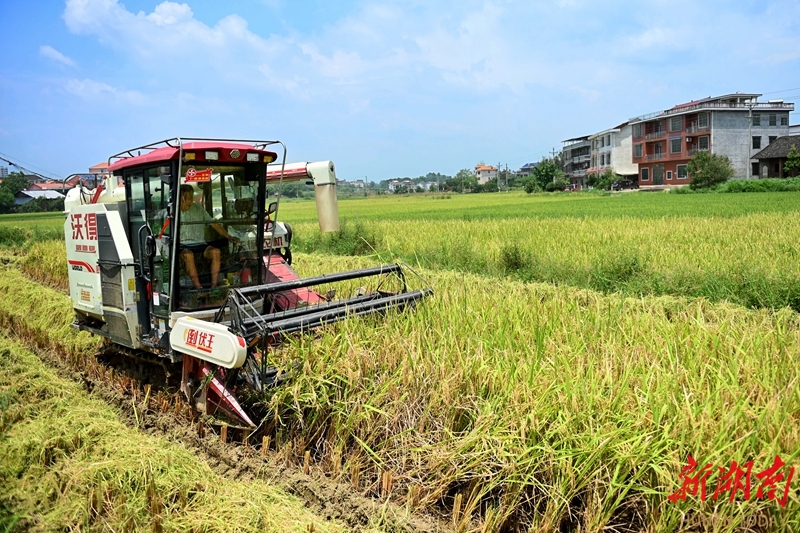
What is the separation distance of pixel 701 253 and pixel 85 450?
29.8ft

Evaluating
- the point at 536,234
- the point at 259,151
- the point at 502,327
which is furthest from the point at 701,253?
the point at 259,151

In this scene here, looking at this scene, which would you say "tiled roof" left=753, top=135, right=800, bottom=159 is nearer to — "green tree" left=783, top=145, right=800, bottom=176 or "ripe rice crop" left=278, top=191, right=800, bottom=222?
"green tree" left=783, top=145, right=800, bottom=176

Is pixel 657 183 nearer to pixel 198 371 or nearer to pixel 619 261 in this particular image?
pixel 619 261

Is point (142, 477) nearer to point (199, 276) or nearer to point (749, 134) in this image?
point (199, 276)

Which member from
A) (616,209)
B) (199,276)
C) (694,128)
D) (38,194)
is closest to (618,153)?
(694,128)

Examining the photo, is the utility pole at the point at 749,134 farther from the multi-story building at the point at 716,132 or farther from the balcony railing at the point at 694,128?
the balcony railing at the point at 694,128

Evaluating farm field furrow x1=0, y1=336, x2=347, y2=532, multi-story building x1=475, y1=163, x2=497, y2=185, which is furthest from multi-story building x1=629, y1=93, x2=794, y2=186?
multi-story building x1=475, y1=163, x2=497, y2=185

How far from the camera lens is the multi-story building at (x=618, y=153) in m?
63.4

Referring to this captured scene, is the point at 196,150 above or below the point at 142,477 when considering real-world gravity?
above

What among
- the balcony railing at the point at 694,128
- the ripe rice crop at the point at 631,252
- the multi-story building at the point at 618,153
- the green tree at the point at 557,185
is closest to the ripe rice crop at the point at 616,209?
the ripe rice crop at the point at 631,252

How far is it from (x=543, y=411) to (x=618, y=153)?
66.6 m

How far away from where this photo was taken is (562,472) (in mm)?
3178

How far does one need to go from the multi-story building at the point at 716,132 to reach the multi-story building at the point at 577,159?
1974 cm

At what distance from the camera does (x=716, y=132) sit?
50.9 m
